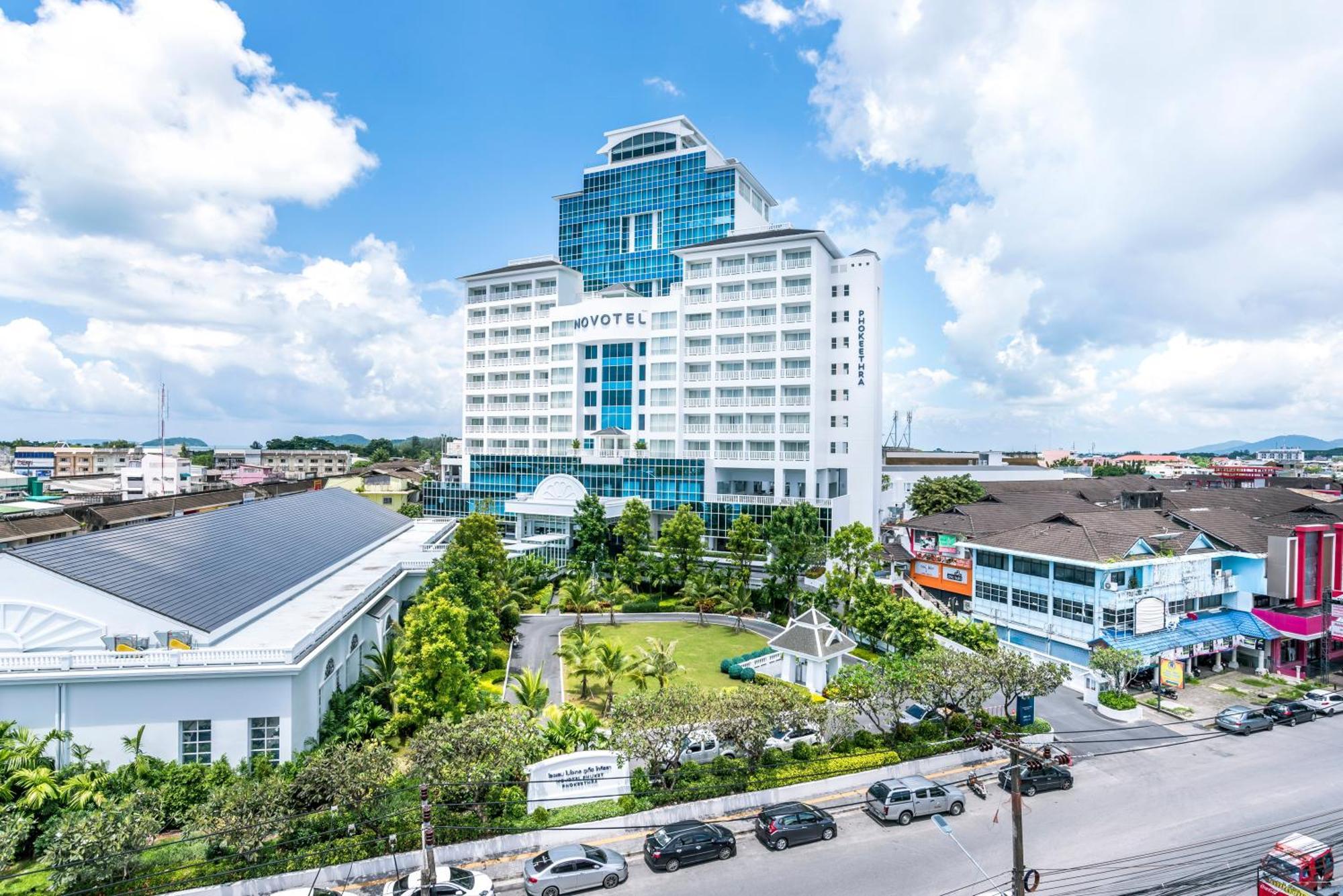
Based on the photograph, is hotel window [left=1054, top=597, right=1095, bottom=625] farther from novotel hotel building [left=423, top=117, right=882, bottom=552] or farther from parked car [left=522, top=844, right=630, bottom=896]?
parked car [left=522, top=844, right=630, bottom=896]

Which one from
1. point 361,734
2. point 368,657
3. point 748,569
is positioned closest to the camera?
point 361,734

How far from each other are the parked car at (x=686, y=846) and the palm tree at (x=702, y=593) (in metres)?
31.0

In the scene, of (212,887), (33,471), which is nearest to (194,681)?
(212,887)

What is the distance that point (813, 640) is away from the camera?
40.2 m

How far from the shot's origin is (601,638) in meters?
49.3

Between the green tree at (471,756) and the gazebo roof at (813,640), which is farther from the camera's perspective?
the gazebo roof at (813,640)

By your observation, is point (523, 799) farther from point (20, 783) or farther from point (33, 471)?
point (33, 471)

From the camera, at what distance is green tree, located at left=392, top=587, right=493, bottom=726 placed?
1149 inches

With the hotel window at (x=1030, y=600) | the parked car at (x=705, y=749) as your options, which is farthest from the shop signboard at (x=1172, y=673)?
the parked car at (x=705, y=749)

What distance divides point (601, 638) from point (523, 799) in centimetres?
2392

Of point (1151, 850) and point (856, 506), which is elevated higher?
point (856, 506)

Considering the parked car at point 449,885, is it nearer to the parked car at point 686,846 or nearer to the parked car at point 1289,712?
the parked car at point 686,846

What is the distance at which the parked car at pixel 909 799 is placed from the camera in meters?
26.9

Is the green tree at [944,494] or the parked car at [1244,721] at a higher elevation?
the green tree at [944,494]
